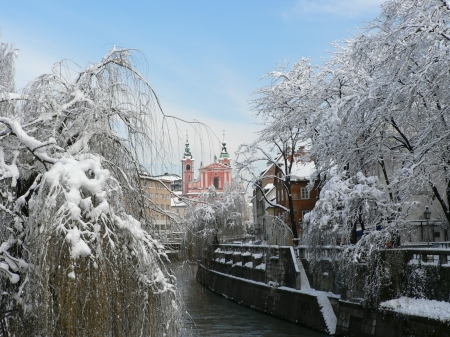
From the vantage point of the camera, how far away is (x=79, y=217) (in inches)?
189

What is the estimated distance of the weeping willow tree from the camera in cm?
484

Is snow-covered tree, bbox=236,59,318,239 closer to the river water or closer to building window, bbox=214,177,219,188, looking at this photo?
the river water

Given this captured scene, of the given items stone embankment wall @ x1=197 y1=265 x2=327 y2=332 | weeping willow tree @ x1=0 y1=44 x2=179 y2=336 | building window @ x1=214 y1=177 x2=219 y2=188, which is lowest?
stone embankment wall @ x1=197 y1=265 x2=327 y2=332

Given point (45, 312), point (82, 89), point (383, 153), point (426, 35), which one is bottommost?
point (45, 312)

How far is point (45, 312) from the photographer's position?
4.93 meters

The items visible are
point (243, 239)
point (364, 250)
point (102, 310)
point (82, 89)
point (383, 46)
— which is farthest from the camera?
point (243, 239)

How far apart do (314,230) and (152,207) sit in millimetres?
15353

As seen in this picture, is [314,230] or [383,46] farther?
[314,230]

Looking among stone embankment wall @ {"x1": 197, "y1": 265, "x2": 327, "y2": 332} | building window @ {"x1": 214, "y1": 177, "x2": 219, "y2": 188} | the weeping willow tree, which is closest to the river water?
stone embankment wall @ {"x1": 197, "y1": 265, "x2": 327, "y2": 332}

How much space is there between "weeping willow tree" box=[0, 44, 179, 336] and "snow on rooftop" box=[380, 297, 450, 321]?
10.2 m

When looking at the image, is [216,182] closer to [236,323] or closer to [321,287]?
[321,287]

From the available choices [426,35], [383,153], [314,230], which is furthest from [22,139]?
[314,230]

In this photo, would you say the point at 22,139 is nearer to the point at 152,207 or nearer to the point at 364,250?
the point at 152,207

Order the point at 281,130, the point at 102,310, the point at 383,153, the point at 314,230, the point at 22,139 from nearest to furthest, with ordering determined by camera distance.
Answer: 1. the point at 102,310
2. the point at 22,139
3. the point at 383,153
4. the point at 314,230
5. the point at 281,130
